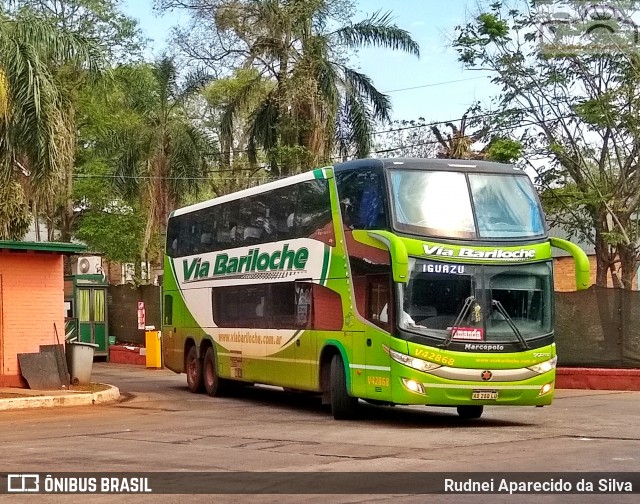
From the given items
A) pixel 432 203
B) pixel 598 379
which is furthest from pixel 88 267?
pixel 432 203

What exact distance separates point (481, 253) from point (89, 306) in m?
23.4

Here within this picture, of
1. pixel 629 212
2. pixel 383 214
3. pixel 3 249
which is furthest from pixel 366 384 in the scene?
pixel 629 212

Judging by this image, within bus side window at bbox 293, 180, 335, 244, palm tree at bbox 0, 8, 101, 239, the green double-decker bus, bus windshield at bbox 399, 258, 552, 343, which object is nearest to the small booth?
palm tree at bbox 0, 8, 101, 239

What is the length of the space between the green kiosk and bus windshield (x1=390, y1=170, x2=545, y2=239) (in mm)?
21777

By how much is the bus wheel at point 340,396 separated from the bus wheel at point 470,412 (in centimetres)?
183

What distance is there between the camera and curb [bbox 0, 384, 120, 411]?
1983 cm

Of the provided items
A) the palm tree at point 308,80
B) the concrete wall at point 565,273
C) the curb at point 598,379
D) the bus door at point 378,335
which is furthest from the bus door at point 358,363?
the concrete wall at point 565,273

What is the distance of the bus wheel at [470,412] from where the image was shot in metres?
18.0

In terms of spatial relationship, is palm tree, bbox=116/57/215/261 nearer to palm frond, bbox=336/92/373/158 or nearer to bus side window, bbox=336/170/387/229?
palm frond, bbox=336/92/373/158

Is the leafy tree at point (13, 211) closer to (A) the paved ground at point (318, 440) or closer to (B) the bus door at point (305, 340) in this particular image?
(A) the paved ground at point (318, 440)

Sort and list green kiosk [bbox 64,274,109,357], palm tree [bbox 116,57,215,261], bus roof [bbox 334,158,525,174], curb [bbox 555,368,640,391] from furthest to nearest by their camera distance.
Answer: palm tree [bbox 116,57,215,261]
green kiosk [bbox 64,274,109,357]
curb [bbox 555,368,640,391]
bus roof [bbox 334,158,525,174]

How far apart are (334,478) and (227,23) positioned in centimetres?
2668

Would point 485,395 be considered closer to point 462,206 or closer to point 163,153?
point 462,206

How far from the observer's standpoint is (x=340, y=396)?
17578mm
